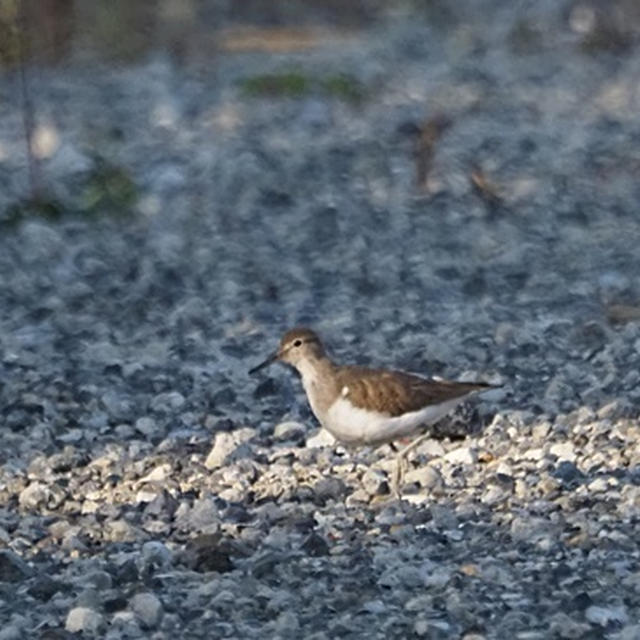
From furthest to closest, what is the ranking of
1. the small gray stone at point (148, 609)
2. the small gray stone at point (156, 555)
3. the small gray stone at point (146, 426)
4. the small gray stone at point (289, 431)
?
the small gray stone at point (146, 426)
the small gray stone at point (289, 431)
the small gray stone at point (156, 555)
the small gray stone at point (148, 609)

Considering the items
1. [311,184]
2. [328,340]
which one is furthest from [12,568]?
[311,184]

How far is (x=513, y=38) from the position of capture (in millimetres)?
25188

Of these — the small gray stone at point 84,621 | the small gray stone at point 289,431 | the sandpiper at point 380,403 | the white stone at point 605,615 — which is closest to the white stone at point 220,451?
the small gray stone at point 289,431

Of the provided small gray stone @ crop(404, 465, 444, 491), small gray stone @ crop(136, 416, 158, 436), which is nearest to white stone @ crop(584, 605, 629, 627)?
small gray stone @ crop(404, 465, 444, 491)

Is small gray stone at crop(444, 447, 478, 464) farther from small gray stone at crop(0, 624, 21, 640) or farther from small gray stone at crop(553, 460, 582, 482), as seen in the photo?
small gray stone at crop(0, 624, 21, 640)

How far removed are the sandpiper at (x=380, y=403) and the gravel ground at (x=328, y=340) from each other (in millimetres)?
186

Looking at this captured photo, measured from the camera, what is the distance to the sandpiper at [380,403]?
9.99 meters

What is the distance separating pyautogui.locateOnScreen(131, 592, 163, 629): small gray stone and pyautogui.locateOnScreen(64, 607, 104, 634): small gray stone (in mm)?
151

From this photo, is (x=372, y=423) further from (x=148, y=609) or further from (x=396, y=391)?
(x=148, y=609)

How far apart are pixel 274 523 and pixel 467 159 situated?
30.4 feet

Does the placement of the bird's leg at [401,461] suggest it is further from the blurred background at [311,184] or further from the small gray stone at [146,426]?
the small gray stone at [146,426]

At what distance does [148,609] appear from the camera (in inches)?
311

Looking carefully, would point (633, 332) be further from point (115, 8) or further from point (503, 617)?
point (115, 8)

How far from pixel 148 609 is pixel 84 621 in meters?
0.25
